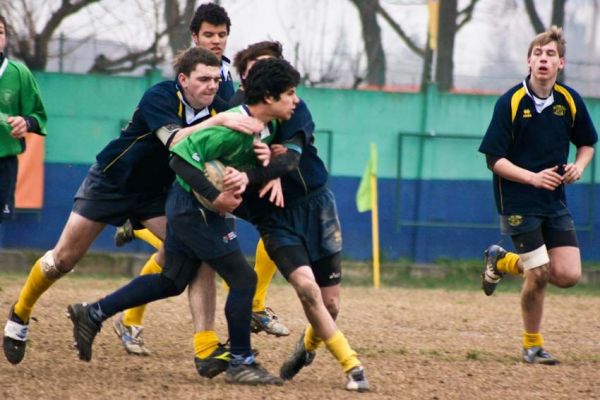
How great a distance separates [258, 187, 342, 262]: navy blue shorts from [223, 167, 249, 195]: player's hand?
1.39 ft

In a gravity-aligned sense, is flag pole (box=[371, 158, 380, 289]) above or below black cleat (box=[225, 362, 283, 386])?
below

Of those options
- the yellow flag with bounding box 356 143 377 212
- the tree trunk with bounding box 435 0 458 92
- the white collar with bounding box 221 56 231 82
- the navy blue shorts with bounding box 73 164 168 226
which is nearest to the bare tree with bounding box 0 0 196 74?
the yellow flag with bounding box 356 143 377 212

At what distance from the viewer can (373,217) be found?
13789 millimetres

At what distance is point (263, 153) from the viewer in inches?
229

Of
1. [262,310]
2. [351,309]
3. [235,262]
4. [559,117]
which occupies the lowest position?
[351,309]

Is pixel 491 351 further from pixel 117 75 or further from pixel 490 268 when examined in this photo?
pixel 117 75

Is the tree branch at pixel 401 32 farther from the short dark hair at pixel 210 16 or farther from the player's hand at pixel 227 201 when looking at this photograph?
the player's hand at pixel 227 201

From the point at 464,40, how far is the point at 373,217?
322 cm

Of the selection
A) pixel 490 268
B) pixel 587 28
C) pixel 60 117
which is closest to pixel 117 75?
pixel 60 117

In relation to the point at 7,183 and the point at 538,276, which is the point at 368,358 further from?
the point at 7,183

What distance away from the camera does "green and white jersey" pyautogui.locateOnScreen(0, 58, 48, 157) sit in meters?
7.08

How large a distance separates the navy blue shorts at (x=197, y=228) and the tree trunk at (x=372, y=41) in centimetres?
925

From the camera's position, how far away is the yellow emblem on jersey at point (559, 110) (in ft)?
23.8

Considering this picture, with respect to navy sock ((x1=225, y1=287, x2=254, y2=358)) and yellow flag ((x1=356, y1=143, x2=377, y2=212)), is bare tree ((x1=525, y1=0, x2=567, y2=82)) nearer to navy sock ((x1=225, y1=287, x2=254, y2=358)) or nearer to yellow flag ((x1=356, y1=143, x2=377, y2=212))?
yellow flag ((x1=356, y1=143, x2=377, y2=212))
